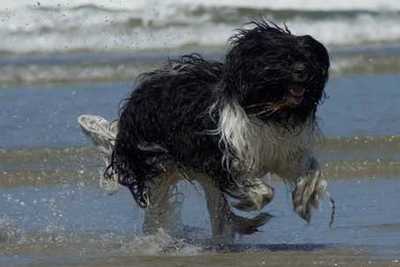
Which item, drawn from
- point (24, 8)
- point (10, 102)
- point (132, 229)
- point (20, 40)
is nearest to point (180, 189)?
point (132, 229)

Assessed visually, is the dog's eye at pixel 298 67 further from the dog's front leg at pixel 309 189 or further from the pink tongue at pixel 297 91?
the dog's front leg at pixel 309 189

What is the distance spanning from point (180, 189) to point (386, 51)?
8711mm

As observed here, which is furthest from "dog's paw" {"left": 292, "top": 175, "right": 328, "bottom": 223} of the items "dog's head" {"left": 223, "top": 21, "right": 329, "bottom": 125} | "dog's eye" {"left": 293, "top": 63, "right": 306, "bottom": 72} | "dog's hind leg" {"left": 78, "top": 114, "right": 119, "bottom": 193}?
"dog's hind leg" {"left": 78, "top": 114, "right": 119, "bottom": 193}

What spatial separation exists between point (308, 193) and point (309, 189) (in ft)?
0.07

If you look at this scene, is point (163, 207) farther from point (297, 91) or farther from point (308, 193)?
point (297, 91)

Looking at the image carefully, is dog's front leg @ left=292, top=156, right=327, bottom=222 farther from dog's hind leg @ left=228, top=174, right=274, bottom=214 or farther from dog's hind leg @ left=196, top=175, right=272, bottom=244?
dog's hind leg @ left=196, top=175, right=272, bottom=244

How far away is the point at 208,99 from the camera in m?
7.23

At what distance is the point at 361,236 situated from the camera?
7629 millimetres

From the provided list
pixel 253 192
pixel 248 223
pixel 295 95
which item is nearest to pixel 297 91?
pixel 295 95

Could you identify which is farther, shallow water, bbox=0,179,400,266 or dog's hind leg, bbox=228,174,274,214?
shallow water, bbox=0,179,400,266

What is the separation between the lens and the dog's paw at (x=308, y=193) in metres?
7.33

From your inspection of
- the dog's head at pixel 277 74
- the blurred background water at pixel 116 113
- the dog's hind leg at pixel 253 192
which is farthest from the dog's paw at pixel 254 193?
the dog's head at pixel 277 74

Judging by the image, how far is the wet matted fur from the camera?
22.7ft

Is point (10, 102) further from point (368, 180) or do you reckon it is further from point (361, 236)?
point (361, 236)
